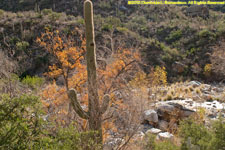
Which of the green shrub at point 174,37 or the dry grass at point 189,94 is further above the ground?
the green shrub at point 174,37

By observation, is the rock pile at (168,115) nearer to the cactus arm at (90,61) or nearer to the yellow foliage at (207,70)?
the cactus arm at (90,61)

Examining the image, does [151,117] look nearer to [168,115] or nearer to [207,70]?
[168,115]

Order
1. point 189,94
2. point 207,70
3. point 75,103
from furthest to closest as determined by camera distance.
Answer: point 207,70
point 189,94
point 75,103

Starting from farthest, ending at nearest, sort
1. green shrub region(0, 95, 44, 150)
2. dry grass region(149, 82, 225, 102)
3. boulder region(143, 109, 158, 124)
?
dry grass region(149, 82, 225, 102) < boulder region(143, 109, 158, 124) < green shrub region(0, 95, 44, 150)

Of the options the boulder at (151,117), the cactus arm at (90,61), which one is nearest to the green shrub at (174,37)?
the boulder at (151,117)

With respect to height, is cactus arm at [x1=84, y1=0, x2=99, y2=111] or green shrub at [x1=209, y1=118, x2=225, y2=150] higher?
cactus arm at [x1=84, y1=0, x2=99, y2=111]

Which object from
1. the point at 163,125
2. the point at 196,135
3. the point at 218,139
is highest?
the point at 218,139

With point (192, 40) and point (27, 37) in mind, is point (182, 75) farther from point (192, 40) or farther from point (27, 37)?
point (27, 37)

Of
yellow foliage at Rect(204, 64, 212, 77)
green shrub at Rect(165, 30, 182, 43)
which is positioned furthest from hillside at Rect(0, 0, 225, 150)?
green shrub at Rect(165, 30, 182, 43)

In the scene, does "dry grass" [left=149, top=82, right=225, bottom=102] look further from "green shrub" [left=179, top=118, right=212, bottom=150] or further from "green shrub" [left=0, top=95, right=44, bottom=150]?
"green shrub" [left=0, top=95, right=44, bottom=150]

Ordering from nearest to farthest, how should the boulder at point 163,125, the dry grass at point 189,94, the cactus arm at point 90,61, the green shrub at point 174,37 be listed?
the cactus arm at point 90,61 < the boulder at point 163,125 < the dry grass at point 189,94 < the green shrub at point 174,37

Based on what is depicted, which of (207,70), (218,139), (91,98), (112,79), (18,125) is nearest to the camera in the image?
(18,125)

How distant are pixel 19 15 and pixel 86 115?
23.8 meters

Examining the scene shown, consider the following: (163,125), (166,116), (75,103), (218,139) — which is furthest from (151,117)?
(75,103)
